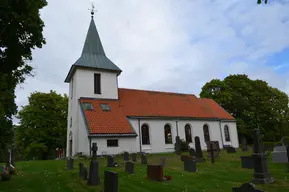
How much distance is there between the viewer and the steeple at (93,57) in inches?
927

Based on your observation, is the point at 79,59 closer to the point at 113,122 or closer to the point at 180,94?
the point at 113,122

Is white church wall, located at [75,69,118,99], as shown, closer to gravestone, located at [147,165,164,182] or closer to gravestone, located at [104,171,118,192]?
gravestone, located at [147,165,164,182]

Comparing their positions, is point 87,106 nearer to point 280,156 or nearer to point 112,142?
point 112,142

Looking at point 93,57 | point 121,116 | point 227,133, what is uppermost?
point 93,57

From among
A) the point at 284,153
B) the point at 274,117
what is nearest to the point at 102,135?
the point at 284,153

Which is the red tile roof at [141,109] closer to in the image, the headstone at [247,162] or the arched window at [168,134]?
the arched window at [168,134]

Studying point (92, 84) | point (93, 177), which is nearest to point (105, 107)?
point (92, 84)

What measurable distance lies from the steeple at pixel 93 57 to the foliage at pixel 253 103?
69.6ft

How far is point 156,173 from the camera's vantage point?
909cm

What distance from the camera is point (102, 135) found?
19.2m

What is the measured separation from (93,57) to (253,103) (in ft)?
95.0

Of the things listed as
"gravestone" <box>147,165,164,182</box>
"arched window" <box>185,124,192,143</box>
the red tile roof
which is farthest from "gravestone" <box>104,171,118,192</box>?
"arched window" <box>185,124,192,143</box>

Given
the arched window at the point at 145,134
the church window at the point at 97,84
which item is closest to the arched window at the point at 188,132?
the arched window at the point at 145,134

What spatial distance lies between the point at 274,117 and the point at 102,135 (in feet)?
105
